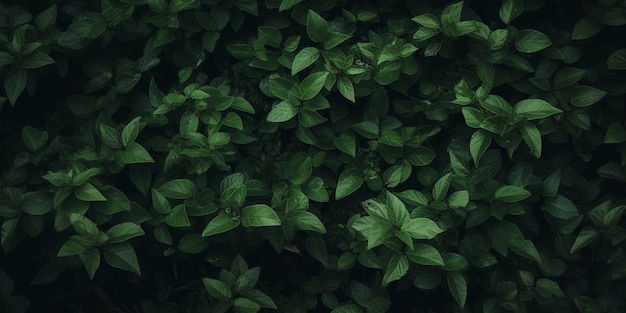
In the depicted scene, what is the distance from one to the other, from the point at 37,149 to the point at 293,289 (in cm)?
100

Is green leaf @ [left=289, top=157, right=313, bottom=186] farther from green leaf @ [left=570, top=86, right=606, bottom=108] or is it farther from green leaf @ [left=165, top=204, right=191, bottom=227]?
green leaf @ [left=570, top=86, right=606, bottom=108]

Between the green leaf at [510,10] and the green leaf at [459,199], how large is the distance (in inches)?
23.7

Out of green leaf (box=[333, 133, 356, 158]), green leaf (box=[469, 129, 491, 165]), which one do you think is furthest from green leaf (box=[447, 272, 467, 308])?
green leaf (box=[333, 133, 356, 158])

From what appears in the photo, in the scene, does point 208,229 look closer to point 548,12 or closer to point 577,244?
point 577,244

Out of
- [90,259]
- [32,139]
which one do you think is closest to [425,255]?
[90,259]

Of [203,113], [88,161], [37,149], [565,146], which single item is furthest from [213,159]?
[565,146]

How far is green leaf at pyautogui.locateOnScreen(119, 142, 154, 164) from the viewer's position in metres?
2.50

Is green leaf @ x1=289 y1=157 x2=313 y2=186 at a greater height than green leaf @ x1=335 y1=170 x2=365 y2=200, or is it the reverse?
green leaf @ x1=289 y1=157 x2=313 y2=186

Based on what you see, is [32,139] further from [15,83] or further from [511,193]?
[511,193]

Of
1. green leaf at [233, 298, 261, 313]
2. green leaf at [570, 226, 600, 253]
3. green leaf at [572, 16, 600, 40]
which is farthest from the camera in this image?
green leaf at [572, 16, 600, 40]

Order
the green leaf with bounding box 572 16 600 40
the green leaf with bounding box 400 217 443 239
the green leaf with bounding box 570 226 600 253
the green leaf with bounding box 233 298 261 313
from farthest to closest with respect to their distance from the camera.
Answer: the green leaf with bounding box 572 16 600 40
the green leaf with bounding box 570 226 600 253
the green leaf with bounding box 233 298 261 313
the green leaf with bounding box 400 217 443 239

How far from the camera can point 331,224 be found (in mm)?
2717

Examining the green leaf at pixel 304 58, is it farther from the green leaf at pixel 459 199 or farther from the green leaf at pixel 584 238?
the green leaf at pixel 584 238

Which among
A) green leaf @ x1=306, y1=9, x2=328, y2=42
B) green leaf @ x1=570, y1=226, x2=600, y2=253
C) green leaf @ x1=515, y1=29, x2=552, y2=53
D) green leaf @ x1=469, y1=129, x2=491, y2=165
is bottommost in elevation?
green leaf @ x1=570, y1=226, x2=600, y2=253
